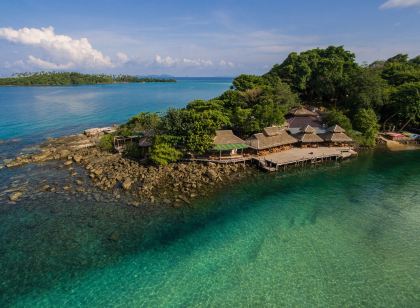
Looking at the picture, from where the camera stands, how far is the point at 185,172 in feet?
94.9

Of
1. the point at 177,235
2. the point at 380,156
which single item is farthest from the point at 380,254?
the point at 380,156

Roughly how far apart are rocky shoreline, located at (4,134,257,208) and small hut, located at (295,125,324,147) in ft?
32.5

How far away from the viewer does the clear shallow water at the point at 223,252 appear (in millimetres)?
14594

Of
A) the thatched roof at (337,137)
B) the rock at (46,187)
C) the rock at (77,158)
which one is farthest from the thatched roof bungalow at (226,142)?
the rock at (46,187)

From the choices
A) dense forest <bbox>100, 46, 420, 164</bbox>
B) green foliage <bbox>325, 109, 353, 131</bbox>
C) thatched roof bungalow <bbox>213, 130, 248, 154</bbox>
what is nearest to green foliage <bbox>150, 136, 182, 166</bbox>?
dense forest <bbox>100, 46, 420, 164</bbox>

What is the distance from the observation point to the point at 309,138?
3694 centimetres

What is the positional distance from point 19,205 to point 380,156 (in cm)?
4219

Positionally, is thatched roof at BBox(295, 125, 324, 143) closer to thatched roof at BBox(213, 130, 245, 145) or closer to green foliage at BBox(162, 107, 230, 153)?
thatched roof at BBox(213, 130, 245, 145)

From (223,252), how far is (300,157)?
19.6 m

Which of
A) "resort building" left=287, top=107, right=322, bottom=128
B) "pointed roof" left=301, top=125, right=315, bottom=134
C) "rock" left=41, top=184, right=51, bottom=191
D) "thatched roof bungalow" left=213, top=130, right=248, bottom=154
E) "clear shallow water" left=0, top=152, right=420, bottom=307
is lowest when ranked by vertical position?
"clear shallow water" left=0, top=152, right=420, bottom=307

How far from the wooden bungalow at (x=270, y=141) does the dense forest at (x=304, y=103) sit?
87.9 inches

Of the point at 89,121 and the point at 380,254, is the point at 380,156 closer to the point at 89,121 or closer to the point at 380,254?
the point at 380,254

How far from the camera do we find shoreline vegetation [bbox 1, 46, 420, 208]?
28.2 metres

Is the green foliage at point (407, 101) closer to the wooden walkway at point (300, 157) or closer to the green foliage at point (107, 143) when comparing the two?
the wooden walkway at point (300, 157)
